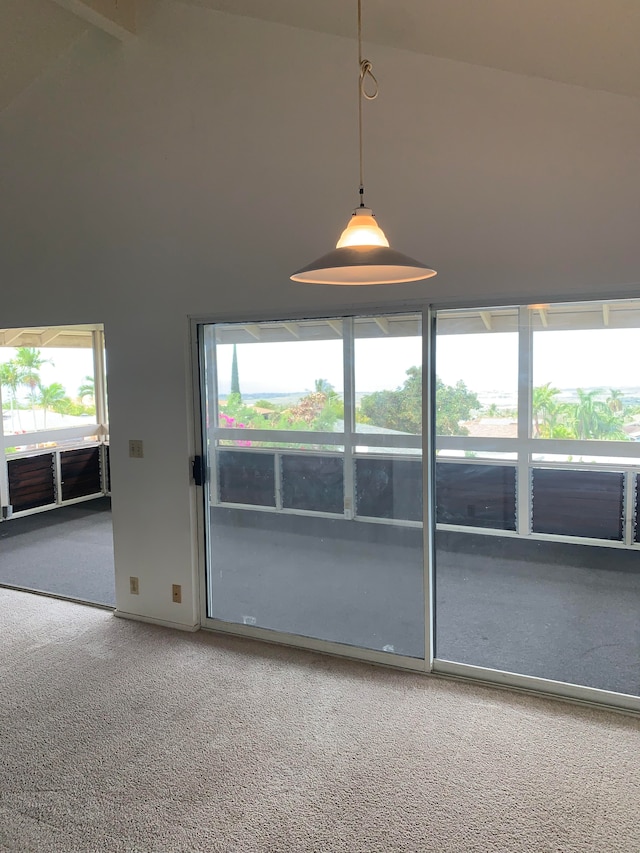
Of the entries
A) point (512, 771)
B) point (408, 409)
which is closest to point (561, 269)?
point (408, 409)

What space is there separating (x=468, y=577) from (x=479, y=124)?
2.93 m

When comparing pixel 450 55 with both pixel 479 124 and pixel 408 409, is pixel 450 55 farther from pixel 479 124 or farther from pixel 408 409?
pixel 408 409

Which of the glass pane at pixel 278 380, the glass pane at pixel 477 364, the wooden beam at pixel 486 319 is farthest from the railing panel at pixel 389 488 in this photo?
the wooden beam at pixel 486 319

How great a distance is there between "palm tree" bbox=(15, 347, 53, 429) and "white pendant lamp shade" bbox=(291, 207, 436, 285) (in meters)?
6.36

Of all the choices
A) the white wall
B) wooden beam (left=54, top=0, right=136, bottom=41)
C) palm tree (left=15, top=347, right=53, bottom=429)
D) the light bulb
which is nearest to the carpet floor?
the white wall

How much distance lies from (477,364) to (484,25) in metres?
2.16

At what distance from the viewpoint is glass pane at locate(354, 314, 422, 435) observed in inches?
128

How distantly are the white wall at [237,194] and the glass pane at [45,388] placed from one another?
335 cm

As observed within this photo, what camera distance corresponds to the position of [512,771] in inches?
99.3

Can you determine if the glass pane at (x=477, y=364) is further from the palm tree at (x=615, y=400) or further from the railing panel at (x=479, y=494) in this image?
the palm tree at (x=615, y=400)

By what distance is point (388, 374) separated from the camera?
3326mm

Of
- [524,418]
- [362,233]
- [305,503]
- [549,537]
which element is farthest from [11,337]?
[362,233]

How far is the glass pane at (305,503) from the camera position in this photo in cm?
339

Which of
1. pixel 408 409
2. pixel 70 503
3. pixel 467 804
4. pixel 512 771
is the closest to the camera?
pixel 467 804
